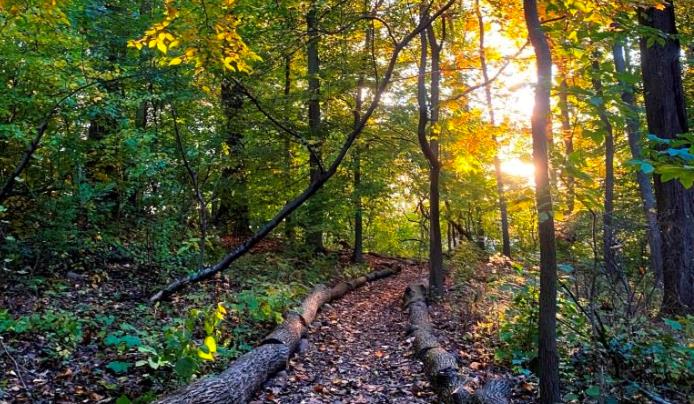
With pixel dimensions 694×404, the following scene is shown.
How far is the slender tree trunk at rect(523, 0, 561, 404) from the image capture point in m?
3.43

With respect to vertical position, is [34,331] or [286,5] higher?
[286,5]

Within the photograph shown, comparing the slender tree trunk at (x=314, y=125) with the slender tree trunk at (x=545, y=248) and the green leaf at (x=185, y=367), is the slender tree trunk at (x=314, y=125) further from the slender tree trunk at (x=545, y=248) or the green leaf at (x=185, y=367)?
the slender tree trunk at (x=545, y=248)

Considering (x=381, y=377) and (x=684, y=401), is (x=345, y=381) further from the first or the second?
(x=684, y=401)

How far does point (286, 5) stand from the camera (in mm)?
7023

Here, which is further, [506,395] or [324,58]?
[324,58]

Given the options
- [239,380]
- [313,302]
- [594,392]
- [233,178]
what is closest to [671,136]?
[594,392]

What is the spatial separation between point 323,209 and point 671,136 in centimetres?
830

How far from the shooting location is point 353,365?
18.8 ft

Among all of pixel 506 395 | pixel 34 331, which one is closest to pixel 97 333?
pixel 34 331

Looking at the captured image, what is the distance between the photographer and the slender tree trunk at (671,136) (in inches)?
252

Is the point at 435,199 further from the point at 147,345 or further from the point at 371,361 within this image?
the point at 147,345

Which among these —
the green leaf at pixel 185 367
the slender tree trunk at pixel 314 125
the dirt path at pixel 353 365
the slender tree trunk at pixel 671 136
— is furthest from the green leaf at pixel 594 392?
the slender tree trunk at pixel 314 125

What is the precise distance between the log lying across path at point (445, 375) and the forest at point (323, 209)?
0.03 m

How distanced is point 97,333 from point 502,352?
4.73 meters
